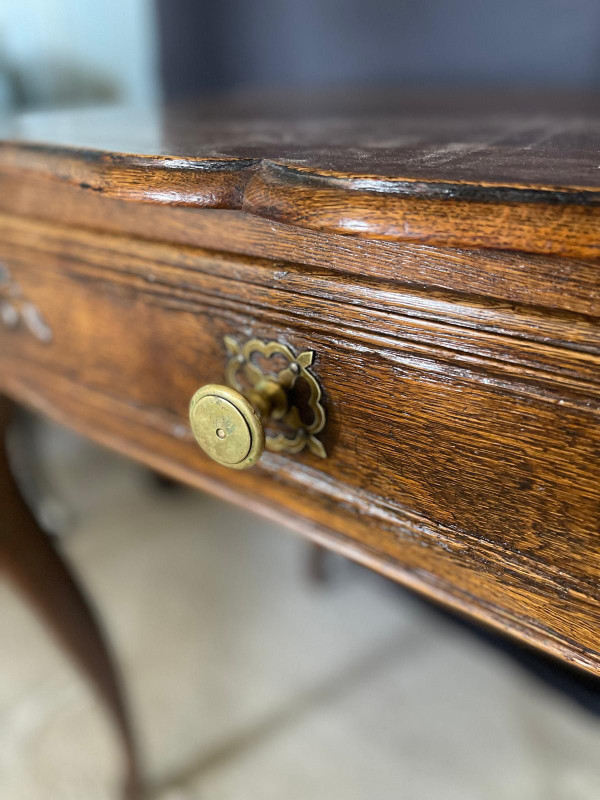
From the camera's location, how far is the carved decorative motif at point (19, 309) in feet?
1.50

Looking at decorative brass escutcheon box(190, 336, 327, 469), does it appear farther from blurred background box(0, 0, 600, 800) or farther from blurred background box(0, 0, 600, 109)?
blurred background box(0, 0, 600, 109)

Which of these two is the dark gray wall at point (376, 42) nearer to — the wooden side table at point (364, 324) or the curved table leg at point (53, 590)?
the wooden side table at point (364, 324)

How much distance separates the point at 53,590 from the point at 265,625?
39 centimetres

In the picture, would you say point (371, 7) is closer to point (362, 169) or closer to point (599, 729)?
point (362, 169)

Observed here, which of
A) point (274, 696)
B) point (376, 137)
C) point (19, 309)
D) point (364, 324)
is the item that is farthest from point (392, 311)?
point (274, 696)

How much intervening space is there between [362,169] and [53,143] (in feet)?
0.65

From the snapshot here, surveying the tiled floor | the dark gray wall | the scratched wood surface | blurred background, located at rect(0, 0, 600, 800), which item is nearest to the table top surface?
the scratched wood surface

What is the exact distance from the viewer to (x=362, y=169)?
250 mm

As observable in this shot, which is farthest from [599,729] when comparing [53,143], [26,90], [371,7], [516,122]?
[26,90]

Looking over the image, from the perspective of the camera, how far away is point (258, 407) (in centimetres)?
31

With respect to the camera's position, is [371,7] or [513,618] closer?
[513,618]

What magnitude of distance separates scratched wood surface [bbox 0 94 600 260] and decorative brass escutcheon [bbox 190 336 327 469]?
0.07m

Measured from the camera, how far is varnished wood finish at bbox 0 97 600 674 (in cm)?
23

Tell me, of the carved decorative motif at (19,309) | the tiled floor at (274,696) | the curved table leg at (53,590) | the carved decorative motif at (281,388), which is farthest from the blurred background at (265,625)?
the carved decorative motif at (281,388)
